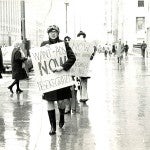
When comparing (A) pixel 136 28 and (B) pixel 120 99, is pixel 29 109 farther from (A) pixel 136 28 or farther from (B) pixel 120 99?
(A) pixel 136 28

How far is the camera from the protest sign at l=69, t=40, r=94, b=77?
13.1 meters

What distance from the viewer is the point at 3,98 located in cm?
1545

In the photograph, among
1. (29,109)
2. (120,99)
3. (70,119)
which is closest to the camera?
(70,119)

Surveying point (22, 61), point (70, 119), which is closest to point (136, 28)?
point (22, 61)

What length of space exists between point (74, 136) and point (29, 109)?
3787mm

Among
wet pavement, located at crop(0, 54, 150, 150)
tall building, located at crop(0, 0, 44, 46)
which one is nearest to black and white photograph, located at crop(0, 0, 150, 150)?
wet pavement, located at crop(0, 54, 150, 150)

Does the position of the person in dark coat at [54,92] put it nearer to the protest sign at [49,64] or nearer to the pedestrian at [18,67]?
the protest sign at [49,64]

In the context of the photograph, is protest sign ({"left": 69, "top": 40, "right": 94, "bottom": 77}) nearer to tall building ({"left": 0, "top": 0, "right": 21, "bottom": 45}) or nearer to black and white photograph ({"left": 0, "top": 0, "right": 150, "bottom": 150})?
black and white photograph ({"left": 0, "top": 0, "right": 150, "bottom": 150})

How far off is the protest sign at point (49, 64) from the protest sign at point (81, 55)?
3438 mm

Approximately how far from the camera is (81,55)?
43.8ft

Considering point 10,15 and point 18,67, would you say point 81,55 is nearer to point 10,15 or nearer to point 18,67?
point 18,67

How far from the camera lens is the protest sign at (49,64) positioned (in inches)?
373

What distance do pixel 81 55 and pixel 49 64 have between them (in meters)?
3.91

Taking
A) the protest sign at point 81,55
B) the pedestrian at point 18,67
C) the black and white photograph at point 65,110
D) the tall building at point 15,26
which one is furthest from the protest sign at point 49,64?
the tall building at point 15,26
